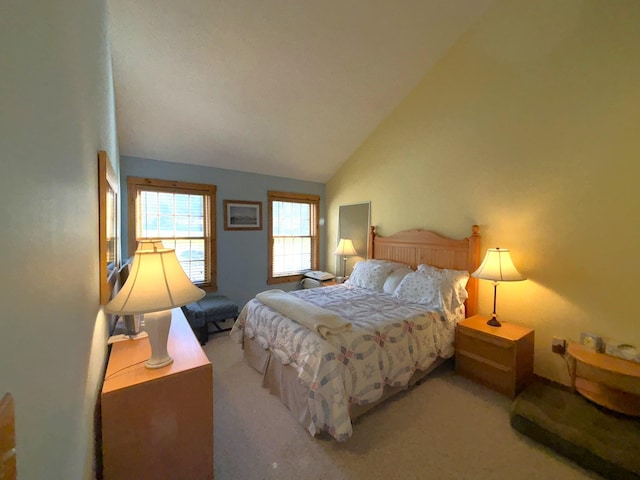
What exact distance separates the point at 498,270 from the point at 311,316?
1801mm

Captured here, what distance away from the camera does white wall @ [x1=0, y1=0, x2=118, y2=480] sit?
47cm

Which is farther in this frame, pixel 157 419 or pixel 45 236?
pixel 157 419

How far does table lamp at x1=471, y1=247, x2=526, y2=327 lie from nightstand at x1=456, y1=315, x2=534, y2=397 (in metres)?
0.21

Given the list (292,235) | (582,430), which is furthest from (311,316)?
(292,235)

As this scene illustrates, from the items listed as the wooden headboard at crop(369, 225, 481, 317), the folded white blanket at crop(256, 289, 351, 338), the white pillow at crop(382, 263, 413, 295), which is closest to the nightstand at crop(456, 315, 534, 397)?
the wooden headboard at crop(369, 225, 481, 317)

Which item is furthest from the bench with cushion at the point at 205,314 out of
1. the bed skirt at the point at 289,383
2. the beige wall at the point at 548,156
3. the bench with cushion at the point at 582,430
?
the bench with cushion at the point at 582,430

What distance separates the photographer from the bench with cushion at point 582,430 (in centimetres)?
162

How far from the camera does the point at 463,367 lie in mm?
2658

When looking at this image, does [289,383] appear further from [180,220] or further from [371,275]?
[180,220]

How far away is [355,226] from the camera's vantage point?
4.55 meters

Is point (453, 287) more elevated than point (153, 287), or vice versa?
point (153, 287)

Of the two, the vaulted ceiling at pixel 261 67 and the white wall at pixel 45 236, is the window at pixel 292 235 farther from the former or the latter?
the white wall at pixel 45 236

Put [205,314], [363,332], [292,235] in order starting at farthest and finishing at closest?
[292,235], [205,314], [363,332]

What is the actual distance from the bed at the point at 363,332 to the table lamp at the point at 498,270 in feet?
1.05
